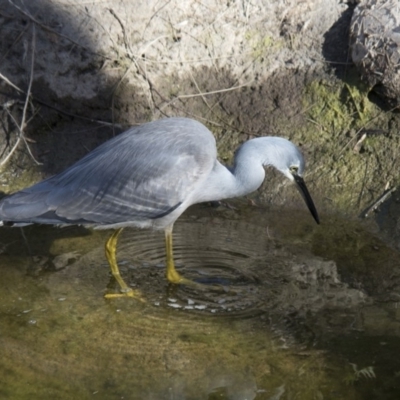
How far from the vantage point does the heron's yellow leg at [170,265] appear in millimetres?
6227

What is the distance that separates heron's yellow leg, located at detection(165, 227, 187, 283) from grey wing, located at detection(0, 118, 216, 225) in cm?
24

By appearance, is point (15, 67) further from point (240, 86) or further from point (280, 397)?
point (280, 397)

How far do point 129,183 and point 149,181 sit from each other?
0.50ft

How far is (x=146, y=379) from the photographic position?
5031 millimetres

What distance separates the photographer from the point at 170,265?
6262mm

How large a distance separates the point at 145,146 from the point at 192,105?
5.66 ft

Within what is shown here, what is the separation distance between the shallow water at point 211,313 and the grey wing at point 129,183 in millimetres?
506

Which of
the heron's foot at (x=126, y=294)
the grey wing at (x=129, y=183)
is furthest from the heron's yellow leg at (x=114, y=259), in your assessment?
the grey wing at (x=129, y=183)

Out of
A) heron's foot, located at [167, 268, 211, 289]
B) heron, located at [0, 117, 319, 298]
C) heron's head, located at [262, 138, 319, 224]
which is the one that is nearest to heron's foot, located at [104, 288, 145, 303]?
heron, located at [0, 117, 319, 298]

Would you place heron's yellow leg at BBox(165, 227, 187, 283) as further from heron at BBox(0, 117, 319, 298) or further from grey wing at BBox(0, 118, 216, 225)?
grey wing at BBox(0, 118, 216, 225)

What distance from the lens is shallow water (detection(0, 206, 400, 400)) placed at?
499cm

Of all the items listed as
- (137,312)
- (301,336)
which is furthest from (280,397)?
(137,312)

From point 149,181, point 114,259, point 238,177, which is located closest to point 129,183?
point 149,181

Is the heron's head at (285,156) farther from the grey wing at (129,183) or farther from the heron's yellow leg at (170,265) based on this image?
the heron's yellow leg at (170,265)
